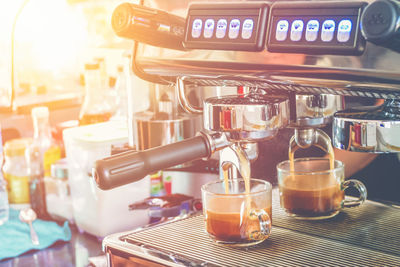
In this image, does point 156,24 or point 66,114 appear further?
point 66,114

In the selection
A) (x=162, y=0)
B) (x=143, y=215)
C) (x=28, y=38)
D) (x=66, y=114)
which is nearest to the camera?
(x=162, y=0)

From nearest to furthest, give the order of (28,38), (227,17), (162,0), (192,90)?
(227,17)
(162,0)
(192,90)
(28,38)

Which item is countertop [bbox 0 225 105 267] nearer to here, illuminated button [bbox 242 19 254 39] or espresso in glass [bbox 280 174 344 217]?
espresso in glass [bbox 280 174 344 217]

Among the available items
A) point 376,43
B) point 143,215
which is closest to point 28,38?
point 143,215

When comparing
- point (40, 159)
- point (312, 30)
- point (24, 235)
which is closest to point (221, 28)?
point (312, 30)

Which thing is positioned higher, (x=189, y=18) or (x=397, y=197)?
(x=189, y=18)

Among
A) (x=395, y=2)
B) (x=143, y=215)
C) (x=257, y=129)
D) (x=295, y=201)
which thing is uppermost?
(x=395, y=2)

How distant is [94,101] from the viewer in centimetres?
145

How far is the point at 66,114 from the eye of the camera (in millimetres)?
2318

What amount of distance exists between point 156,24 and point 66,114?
1.69 metres

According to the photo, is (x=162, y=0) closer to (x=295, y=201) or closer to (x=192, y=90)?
(x=192, y=90)

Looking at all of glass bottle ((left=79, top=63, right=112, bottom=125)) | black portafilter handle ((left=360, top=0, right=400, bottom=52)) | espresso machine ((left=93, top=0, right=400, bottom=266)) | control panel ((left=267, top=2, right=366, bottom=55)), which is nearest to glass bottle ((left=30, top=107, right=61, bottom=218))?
glass bottle ((left=79, top=63, right=112, bottom=125))

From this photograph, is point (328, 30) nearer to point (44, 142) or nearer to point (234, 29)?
point (234, 29)

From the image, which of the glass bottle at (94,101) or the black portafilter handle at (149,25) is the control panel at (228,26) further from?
the glass bottle at (94,101)
